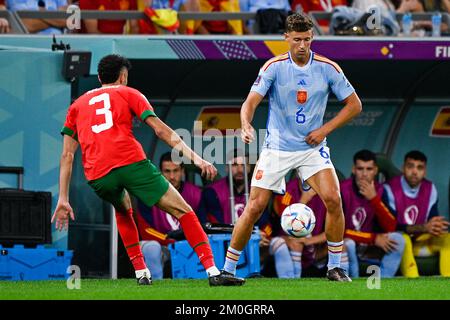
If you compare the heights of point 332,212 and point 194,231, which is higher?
point 332,212

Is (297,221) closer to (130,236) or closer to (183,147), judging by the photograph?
(130,236)

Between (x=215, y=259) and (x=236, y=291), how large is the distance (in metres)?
3.14

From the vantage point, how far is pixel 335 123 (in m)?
9.17

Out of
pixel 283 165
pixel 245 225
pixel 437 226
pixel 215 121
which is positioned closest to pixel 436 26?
pixel 437 226

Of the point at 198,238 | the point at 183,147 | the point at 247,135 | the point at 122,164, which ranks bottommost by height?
the point at 198,238

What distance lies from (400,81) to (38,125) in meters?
4.12

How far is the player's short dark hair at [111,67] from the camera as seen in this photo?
8.87 meters

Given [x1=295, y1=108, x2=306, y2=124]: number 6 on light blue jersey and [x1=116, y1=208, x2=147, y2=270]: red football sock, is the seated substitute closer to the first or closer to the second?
[x1=295, y1=108, x2=306, y2=124]: number 6 on light blue jersey

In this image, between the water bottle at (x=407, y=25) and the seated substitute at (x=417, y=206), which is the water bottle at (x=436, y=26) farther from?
the seated substitute at (x=417, y=206)

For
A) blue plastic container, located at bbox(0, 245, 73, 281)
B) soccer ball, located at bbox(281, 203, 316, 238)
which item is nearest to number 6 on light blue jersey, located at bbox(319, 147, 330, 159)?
soccer ball, located at bbox(281, 203, 316, 238)

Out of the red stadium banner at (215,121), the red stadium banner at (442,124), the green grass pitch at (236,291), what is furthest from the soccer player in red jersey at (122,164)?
the red stadium banner at (442,124)

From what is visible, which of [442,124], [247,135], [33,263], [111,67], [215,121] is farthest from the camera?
[442,124]

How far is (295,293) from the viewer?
800 centimetres
